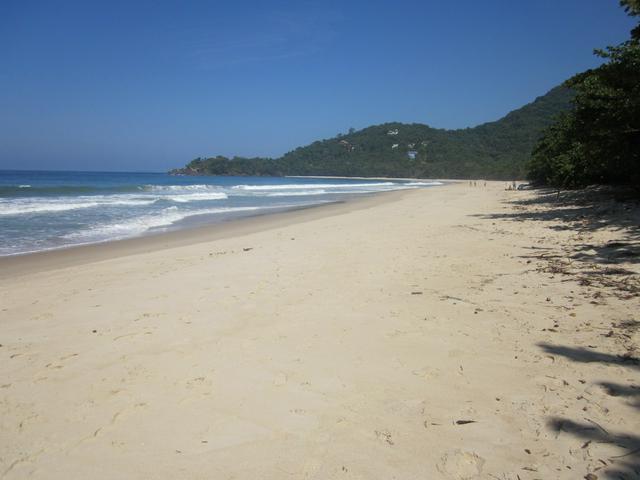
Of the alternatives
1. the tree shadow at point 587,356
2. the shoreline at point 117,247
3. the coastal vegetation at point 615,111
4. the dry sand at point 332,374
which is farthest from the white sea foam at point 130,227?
the coastal vegetation at point 615,111

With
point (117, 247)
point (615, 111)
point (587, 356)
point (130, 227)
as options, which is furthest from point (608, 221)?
point (130, 227)

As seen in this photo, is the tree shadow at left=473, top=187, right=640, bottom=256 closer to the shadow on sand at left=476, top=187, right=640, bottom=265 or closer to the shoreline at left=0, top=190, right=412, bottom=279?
the shadow on sand at left=476, top=187, right=640, bottom=265

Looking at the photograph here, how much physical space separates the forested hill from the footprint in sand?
102 metres

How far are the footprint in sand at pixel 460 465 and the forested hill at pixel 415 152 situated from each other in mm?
101903

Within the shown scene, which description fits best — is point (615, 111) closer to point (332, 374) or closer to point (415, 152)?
point (332, 374)

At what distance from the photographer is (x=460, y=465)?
6.75 ft

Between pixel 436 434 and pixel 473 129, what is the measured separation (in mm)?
184799

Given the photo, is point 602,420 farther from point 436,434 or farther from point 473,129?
point 473,129

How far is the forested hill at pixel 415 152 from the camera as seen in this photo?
399 ft

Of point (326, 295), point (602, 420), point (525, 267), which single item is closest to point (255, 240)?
point (326, 295)

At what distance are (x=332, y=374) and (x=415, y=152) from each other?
→ 162066mm

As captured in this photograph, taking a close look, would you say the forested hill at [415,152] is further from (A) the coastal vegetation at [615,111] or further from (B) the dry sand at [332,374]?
(B) the dry sand at [332,374]

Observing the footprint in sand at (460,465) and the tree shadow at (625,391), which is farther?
the tree shadow at (625,391)

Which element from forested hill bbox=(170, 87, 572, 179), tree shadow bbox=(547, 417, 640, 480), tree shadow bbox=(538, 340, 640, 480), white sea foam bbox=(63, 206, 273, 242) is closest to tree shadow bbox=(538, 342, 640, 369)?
tree shadow bbox=(538, 340, 640, 480)
